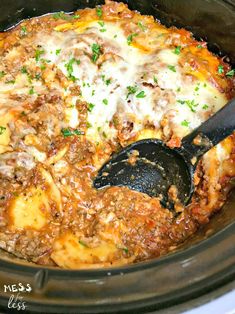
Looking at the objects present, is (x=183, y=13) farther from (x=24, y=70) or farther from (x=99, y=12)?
(x=24, y=70)

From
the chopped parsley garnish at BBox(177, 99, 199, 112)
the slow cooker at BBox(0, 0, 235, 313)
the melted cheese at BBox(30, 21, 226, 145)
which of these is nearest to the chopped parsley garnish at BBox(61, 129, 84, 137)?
the melted cheese at BBox(30, 21, 226, 145)

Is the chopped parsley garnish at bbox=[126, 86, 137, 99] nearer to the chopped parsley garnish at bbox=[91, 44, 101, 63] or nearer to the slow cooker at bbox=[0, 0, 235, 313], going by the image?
the chopped parsley garnish at bbox=[91, 44, 101, 63]

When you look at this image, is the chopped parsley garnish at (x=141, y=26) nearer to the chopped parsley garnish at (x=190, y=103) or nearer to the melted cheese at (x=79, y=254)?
the chopped parsley garnish at (x=190, y=103)

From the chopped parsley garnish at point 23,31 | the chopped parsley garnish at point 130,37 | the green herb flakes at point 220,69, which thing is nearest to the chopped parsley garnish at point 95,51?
the chopped parsley garnish at point 130,37

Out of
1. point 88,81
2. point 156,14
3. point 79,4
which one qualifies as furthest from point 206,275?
point 79,4

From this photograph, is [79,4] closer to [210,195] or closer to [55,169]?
[55,169]

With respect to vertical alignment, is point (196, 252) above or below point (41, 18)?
above
